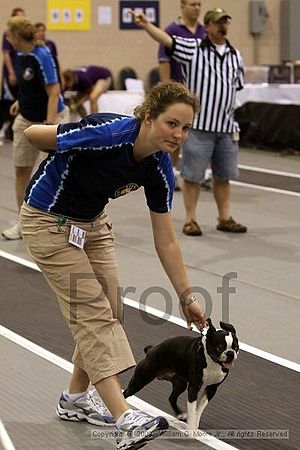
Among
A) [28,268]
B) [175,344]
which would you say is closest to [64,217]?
[175,344]

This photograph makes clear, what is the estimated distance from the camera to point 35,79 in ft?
23.4

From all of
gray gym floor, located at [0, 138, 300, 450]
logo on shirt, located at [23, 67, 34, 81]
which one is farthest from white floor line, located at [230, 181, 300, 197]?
logo on shirt, located at [23, 67, 34, 81]

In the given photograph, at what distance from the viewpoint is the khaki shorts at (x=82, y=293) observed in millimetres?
3506

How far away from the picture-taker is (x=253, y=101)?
12922mm

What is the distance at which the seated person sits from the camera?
1281 cm

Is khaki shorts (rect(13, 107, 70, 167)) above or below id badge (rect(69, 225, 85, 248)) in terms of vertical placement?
below

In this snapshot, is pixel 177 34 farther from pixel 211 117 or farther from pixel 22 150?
pixel 22 150

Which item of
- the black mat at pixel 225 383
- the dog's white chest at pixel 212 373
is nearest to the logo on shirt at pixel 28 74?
the black mat at pixel 225 383

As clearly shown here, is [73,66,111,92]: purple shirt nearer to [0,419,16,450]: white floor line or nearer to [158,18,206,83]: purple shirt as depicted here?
[158,18,206,83]: purple shirt

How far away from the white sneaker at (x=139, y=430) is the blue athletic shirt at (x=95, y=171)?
0.77 m

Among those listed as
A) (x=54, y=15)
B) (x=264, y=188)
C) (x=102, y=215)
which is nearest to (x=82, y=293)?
(x=102, y=215)

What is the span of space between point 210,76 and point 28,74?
141cm

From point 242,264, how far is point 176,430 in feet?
9.62

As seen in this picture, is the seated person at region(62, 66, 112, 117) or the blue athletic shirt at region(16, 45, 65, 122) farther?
the seated person at region(62, 66, 112, 117)
